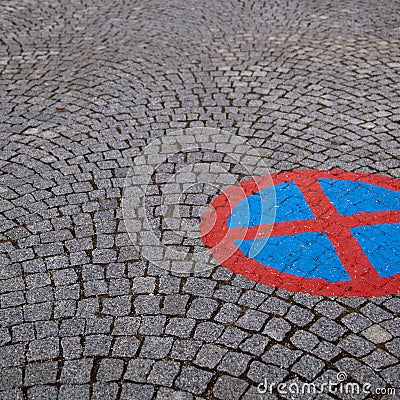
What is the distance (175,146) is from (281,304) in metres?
2.66

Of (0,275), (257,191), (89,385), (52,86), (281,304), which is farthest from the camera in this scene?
(52,86)

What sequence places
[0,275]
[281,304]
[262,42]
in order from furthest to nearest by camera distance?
[262,42] < [0,275] < [281,304]

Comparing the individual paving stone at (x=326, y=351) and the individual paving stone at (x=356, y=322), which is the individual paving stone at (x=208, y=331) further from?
the individual paving stone at (x=356, y=322)

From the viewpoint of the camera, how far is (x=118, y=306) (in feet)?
14.5

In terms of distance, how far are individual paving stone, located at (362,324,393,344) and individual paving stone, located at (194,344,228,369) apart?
1.05 m

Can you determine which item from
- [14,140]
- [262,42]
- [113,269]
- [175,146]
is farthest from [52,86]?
[113,269]

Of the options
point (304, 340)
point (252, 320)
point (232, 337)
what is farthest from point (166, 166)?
point (304, 340)

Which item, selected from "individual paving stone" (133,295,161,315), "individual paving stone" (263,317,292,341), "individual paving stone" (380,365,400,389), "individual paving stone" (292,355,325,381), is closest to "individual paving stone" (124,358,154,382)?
"individual paving stone" (133,295,161,315)

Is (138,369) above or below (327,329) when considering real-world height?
above

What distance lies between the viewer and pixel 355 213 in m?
5.29

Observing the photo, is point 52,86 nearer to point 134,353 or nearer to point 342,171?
point 342,171

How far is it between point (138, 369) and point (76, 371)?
0.43 m

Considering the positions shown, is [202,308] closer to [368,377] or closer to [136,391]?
[136,391]

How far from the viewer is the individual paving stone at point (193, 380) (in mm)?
3758
